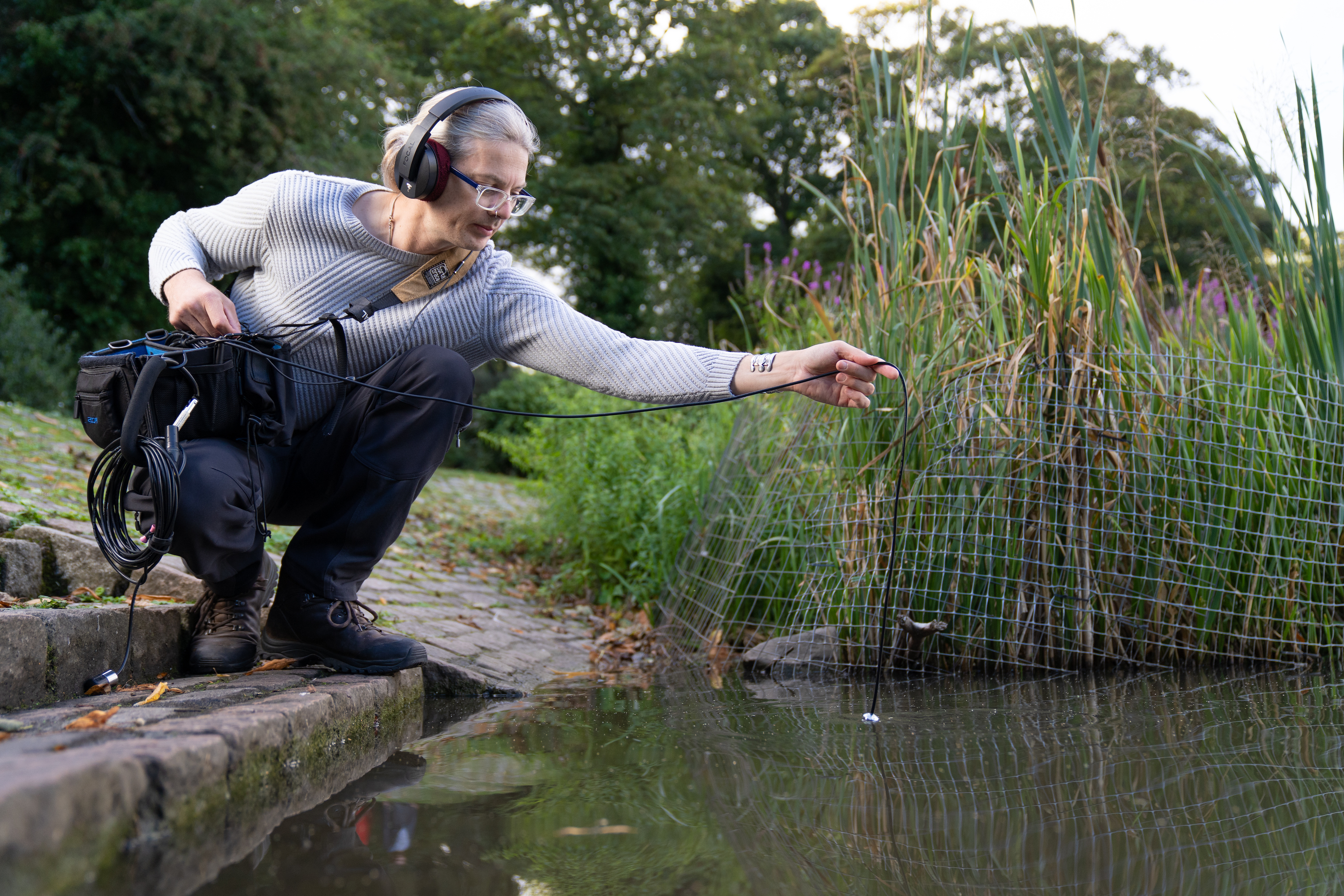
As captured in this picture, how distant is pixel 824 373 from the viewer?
2205mm

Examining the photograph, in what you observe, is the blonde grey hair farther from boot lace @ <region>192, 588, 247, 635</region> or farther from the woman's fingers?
boot lace @ <region>192, 588, 247, 635</region>

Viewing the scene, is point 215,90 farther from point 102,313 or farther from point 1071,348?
point 1071,348

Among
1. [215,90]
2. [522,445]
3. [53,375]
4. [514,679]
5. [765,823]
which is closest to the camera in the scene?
[765,823]

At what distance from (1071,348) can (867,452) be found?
0.72 metres

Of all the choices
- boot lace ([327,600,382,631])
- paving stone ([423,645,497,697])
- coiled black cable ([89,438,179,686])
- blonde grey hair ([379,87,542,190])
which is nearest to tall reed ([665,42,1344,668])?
paving stone ([423,645,497,697])

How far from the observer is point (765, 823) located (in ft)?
Result: 4.86

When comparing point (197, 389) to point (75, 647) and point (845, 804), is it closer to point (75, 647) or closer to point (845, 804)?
point (75, 647)

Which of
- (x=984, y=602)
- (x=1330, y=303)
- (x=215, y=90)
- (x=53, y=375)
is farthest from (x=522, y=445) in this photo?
(x=215, y=90)

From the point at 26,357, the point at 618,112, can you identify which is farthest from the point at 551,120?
the point at 26,357

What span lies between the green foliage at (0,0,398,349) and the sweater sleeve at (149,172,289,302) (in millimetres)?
10092

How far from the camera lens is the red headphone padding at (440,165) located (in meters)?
2.15

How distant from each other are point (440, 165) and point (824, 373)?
1.03m

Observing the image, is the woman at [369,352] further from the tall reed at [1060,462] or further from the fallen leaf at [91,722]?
the tall reed at [1060,462]

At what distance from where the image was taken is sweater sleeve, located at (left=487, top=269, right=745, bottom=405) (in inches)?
90.3
